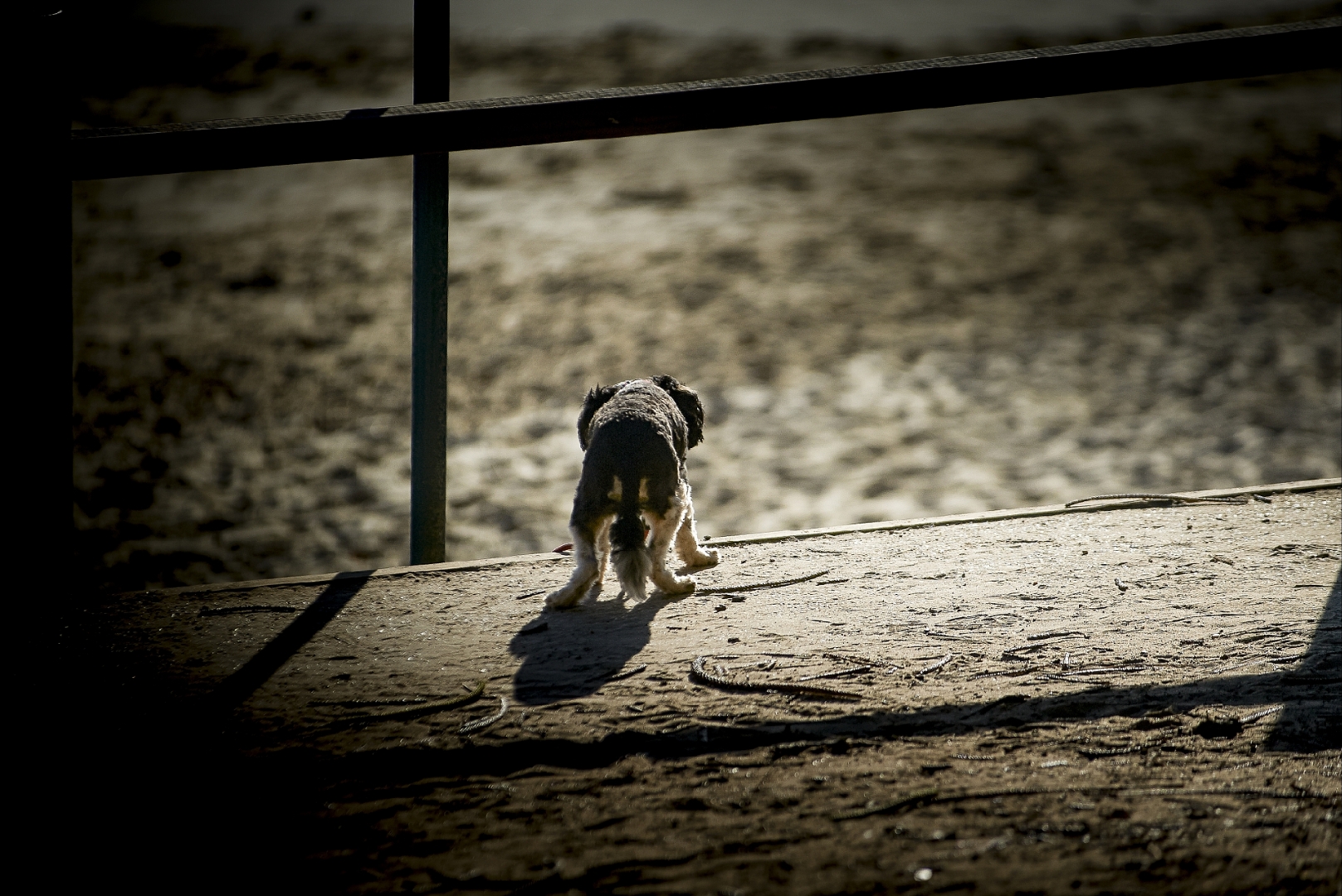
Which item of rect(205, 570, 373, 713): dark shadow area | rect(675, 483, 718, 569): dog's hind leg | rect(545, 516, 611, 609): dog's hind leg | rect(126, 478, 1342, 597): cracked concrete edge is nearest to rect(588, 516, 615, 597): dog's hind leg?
rect(545, 516, 611, 609): dog's hind leg

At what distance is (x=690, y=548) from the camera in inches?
193

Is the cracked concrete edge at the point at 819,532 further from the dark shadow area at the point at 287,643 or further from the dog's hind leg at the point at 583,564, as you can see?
the dog's hind leg at the point at 583,564

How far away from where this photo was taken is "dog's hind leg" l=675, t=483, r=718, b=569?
4.83m

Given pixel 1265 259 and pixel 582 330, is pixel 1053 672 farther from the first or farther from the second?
pixel 1265 259

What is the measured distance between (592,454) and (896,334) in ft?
19.6

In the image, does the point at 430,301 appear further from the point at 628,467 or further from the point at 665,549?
the point at 665,549

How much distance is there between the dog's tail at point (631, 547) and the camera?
434cm

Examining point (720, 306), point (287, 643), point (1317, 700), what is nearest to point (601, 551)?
point (287, 643)

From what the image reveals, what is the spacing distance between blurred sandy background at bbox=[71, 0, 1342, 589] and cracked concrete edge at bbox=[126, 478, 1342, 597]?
1367 millimetres

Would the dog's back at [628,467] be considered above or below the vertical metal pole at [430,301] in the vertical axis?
below

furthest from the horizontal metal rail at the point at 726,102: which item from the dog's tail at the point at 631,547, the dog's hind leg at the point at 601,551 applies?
the dog's hind leg at the point at 601,551

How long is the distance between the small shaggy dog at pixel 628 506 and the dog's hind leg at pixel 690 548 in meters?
0.12

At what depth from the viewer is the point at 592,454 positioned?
4539mm

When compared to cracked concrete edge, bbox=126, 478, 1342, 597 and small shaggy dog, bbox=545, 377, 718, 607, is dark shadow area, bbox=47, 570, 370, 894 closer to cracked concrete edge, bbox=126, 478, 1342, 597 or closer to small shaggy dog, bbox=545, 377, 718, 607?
cracked concrete edge, bbox=126, 478, 1342, 597
